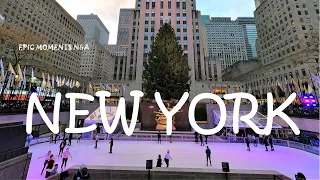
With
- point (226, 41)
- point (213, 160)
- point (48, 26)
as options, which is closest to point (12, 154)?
point (213, 160)

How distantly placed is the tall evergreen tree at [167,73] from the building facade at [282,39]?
1620 inches

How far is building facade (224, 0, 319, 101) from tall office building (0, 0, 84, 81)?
8461cm

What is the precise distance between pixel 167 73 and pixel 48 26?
8438cm

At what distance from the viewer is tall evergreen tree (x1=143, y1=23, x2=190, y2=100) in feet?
112

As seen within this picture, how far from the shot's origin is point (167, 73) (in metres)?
35.1

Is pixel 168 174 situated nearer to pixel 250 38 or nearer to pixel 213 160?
pixel 213 160

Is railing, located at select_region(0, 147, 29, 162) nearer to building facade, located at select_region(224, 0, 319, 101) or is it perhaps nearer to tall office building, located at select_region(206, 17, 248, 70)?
building facade, located at select_region(224, 0, 319, 101)

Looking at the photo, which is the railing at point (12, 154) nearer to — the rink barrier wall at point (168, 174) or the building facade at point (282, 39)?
the rink barrier wall at point (168, 174)

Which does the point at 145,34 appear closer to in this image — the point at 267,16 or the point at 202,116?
the point at 202,116

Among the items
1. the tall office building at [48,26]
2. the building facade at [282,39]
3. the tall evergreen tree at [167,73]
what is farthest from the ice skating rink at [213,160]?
the building facade at [282,39]

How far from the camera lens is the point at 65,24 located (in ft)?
316

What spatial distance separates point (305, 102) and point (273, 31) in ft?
183

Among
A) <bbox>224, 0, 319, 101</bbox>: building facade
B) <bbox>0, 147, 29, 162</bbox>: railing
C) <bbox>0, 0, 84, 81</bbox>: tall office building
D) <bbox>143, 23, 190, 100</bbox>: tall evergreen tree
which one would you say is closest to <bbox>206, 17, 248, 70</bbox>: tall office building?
<bbox>224, 0, 319, 101</bbox>: building facade

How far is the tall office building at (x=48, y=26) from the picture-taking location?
194ft
